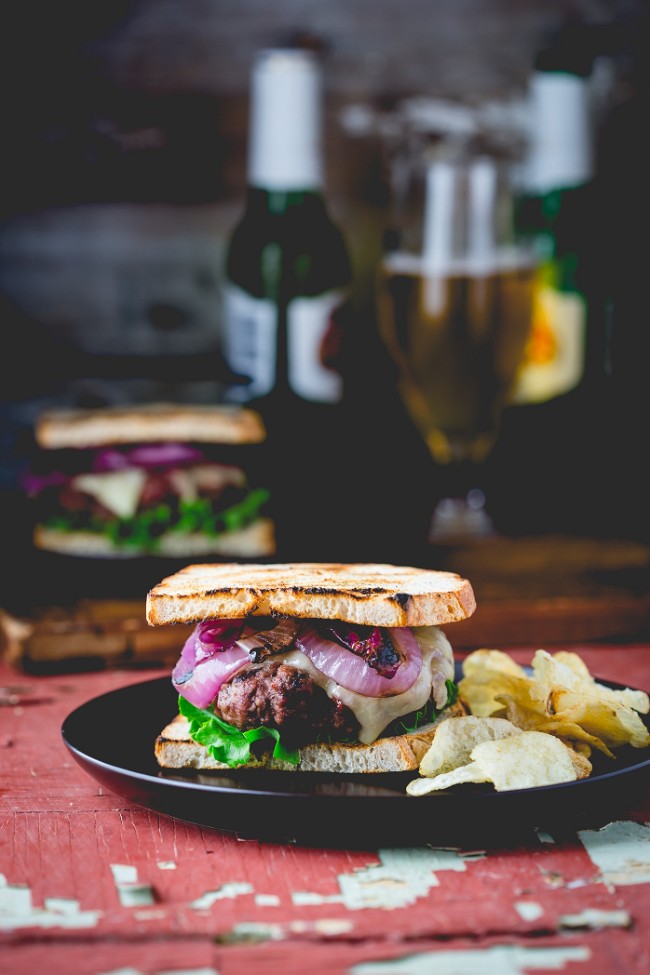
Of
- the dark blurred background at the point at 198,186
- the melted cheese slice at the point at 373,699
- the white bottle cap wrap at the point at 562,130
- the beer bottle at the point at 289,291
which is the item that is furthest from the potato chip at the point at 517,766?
the white bottle cap wrap at the point at 562,130

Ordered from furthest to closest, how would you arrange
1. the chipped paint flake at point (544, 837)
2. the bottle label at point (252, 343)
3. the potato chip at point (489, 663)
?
1. the bottle label at point (252, 343)
2. the potato chip at point (489, 663)
3. the chipped paint flake at point (544, 837)

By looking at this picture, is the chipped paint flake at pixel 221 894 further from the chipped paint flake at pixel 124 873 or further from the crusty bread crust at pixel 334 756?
the crusty bread crust at pixel 334 756

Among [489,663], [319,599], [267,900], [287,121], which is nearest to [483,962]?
[267,900]

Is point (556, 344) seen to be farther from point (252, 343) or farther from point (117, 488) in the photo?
point (117, 488)

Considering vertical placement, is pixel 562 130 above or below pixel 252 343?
A: above

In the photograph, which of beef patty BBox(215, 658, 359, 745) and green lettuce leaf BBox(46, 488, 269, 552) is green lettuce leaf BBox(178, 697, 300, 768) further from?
green lettuce leaf BBox(46, 488, 269, 552)

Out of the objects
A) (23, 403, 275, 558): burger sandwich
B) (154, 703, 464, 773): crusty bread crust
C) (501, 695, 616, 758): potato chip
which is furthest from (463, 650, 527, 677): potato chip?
(23, 403, 275, 558): burger sandwich

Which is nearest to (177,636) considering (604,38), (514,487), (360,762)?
(360,762)
